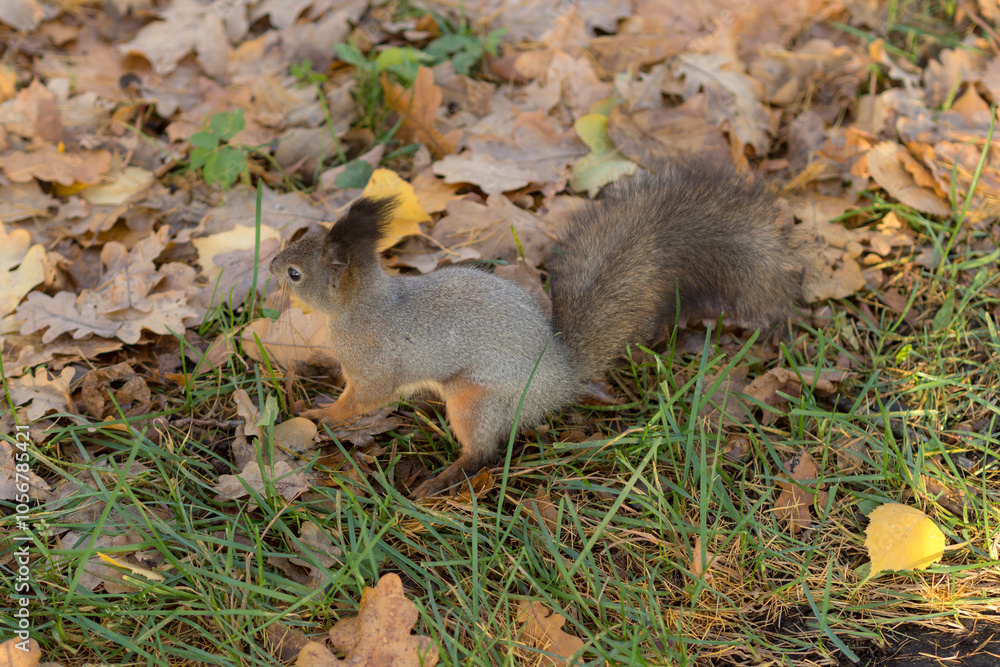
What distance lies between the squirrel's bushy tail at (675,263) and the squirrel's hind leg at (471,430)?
16.9 inches

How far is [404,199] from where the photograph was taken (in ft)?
10.8

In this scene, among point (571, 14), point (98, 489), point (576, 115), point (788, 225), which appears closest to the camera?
point (98, 489)

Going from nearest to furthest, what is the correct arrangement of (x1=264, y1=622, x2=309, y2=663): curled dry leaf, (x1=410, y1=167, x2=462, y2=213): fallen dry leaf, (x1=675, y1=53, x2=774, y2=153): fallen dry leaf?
1. (x1=264, y1=622, x2=309, y2=663): curled dry leaf
2. (x1=410, y1=167, x2=462, y2=213): fallen dry leaf
3. (x1=675, y1=53, x2=774, y2=153): fallen dry leaf

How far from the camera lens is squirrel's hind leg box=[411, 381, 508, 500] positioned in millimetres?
2650

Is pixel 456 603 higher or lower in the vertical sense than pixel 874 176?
lower

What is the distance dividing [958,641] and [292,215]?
3323mm

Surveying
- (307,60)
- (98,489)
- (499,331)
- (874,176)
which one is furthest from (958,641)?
(307,60)

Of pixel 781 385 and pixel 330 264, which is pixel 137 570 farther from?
pixel 781 385

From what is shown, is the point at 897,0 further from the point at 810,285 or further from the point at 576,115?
the point at 810,285

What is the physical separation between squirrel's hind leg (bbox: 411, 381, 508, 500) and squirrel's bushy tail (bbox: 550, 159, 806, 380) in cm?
43

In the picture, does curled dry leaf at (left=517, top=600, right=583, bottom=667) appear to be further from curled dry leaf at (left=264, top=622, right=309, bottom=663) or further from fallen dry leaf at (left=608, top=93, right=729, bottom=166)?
fallen dry leaf at (left=608, top=93, right=729, bottom=166)

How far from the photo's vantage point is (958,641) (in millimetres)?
2062

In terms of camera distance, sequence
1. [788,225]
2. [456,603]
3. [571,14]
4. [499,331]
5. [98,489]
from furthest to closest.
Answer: [571,14] → [788,225] → [499,331] → [98,489] → [456,603]

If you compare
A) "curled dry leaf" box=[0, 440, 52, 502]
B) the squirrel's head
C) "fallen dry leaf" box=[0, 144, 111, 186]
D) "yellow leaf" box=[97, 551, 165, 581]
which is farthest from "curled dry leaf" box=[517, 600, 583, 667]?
"fallen dry leaf" box=[0, 144, 111, 186]
